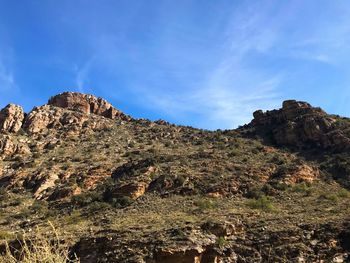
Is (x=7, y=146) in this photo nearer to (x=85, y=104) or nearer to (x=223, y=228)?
(x=85, y=104)

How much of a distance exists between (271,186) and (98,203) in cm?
1294

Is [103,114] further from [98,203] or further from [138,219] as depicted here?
[138,219]

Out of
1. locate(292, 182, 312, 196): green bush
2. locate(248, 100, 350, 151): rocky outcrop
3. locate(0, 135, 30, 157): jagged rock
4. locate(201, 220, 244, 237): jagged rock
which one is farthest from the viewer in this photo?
locate(0, 135, 30, 157): jagged rock

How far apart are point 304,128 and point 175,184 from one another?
22.1 m

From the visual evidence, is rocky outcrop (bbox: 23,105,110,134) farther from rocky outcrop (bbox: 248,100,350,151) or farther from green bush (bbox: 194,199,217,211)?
green bush (bbox: 194,199,217,211)

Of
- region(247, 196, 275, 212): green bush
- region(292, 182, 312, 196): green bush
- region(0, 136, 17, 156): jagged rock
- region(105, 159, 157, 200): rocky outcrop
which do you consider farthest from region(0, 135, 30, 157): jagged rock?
region(292, 182, 312, 196): green bush

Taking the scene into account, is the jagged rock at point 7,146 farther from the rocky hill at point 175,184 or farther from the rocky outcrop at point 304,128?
the rocky outcrop at point 304,128

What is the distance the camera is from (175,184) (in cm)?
3722

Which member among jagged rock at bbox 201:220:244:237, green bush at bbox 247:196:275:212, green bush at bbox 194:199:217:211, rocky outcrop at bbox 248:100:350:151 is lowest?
jagged rock at bbox 201:220:244:237

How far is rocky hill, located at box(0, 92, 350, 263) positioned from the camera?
25094 mm

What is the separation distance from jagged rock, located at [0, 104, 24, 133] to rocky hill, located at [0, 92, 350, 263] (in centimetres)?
17

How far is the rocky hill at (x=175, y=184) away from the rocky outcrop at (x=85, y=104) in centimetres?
20

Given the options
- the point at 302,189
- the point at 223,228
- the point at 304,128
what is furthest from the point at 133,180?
the point at 304,128

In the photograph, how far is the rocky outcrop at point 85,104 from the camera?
6844 cm
